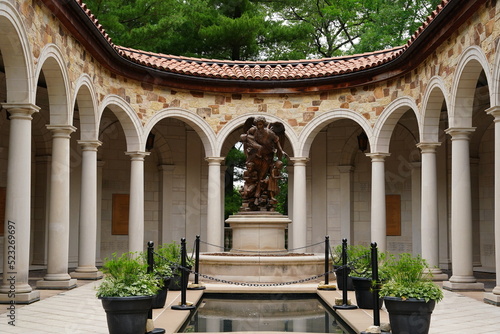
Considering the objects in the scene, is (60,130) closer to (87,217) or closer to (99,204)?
(87,217)

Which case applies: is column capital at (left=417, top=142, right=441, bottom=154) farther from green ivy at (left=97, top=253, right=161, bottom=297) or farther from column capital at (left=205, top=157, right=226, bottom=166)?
green ivy at (left=97, top=253, right=161, bottom=297)

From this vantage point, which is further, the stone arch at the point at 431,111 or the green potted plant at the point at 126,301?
the stone arch at the point at 431,111

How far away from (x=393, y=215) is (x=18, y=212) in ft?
43.2

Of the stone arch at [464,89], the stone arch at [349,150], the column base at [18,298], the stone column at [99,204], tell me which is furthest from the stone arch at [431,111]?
the stone column at [99,204]

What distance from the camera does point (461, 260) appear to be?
41.0ft

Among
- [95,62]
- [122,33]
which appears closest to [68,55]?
[95,62]

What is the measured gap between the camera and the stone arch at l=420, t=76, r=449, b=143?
14211 mm

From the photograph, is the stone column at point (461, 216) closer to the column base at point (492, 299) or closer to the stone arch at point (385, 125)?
the column base at point (492, 299)

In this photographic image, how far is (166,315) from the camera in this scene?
8531mm

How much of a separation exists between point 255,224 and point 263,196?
A: 29.9 inches

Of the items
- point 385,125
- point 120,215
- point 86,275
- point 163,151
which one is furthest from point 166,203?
point 385,125

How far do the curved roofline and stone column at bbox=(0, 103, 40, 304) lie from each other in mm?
2783

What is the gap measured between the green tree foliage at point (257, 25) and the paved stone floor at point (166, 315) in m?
13.9

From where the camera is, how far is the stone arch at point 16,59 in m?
9.59
